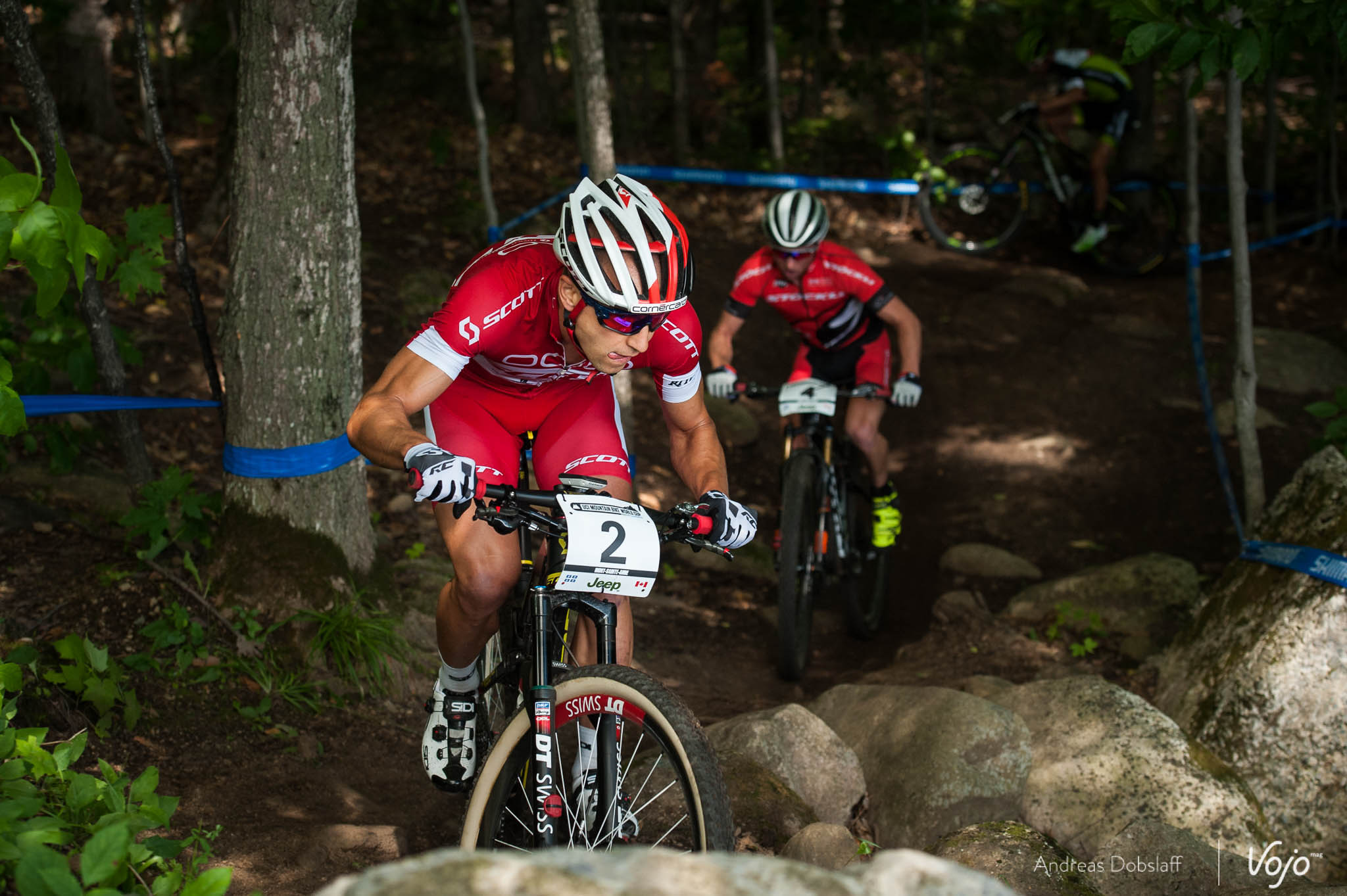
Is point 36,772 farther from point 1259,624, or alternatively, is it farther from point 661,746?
point 1259,624

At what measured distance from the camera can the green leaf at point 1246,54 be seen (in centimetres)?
385

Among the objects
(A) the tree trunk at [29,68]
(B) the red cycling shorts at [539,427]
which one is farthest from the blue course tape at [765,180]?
(B) the red cycling shorts at [539,427]

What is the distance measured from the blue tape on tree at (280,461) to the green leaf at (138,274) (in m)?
0.71

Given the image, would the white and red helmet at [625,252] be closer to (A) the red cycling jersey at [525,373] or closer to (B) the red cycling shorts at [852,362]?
(A) the red cycling jersey at [525,373]

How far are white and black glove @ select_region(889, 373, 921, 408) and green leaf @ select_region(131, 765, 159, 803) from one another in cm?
404

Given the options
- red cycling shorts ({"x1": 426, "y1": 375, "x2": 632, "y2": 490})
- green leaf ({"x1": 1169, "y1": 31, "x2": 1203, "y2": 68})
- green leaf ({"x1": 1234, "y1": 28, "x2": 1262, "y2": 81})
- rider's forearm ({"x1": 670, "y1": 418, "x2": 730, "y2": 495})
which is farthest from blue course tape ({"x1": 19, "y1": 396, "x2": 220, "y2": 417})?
green leaf ({"x1": 1234, "y1": 28, "x2": 1262, "y2": 81})

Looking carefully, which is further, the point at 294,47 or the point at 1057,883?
the point at 294,47

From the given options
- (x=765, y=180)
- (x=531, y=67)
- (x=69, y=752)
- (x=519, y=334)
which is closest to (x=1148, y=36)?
(x=519, y=334)

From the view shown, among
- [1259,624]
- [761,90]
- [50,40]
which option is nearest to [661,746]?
[1259,624]

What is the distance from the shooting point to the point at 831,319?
6.00 m

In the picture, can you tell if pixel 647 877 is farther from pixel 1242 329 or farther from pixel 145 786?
pixel 1242 329

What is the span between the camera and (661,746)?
240 centimetres

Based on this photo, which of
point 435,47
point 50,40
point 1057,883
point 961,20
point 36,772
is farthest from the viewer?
point 961,20

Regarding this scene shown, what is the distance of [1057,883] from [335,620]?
2.82 metres
